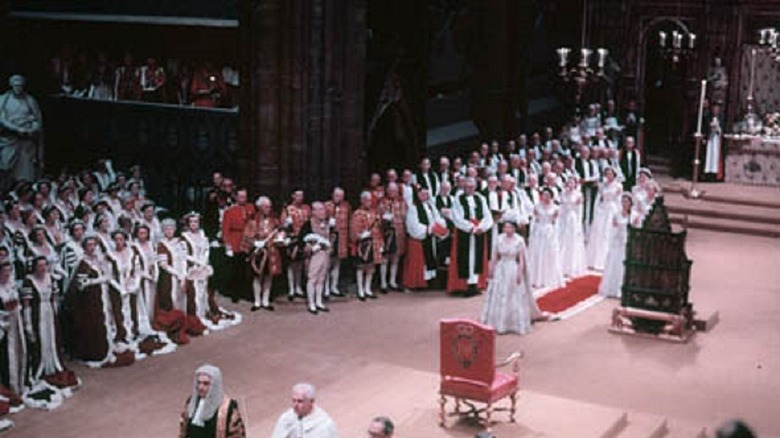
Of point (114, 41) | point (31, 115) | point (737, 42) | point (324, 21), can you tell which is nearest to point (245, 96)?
point (324, 21)

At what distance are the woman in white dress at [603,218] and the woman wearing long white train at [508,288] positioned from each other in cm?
366

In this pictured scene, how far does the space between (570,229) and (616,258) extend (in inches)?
57.7

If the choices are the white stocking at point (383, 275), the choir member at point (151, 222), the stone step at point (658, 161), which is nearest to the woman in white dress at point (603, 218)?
the white stocking at point (383, 275)

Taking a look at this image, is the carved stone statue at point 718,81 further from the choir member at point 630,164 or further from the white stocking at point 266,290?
the white stocking at point 266,290

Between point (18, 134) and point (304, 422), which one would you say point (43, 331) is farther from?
point (18, 134)

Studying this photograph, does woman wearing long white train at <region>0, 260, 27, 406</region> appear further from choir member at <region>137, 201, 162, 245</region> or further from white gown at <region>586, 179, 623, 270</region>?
white gown at <region>586, 179, 623, 270</region>

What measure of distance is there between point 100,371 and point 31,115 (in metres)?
7.47

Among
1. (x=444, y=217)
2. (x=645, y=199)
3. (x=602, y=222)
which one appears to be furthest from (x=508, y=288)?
(x=602, y=222)

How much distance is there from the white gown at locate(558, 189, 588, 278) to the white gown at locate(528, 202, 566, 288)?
677 mm

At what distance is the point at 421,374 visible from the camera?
12.8 metres

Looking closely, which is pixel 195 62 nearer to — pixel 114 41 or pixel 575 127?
pixel 114 41

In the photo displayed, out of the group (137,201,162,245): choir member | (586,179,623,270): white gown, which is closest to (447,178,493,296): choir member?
(586,179,623,270): white gown

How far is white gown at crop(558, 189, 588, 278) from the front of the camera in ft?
60.1

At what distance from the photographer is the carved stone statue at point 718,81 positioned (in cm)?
2502
